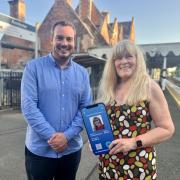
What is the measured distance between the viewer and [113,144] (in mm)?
2057

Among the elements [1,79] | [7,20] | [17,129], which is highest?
[7,20]

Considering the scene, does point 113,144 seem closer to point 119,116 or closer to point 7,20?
point 119,116

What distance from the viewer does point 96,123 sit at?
6.95ft

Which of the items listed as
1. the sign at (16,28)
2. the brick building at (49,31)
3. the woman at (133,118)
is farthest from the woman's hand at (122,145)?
the brick building at (49,31)

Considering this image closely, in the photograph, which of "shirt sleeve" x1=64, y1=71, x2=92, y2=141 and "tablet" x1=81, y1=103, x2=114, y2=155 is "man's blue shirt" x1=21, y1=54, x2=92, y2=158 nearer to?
"shirt sleeve" x1=64, y1=71, x2=92, y2=141

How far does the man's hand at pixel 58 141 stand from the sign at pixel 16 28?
421 inches

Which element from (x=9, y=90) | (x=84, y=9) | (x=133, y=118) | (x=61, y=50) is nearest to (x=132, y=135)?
(x=133, y=118)

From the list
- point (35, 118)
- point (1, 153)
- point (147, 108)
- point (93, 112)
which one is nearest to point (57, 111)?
point (35, 118)

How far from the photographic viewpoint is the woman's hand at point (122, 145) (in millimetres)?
2045

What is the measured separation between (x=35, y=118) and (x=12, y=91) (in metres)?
10.7

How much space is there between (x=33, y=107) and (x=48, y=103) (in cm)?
15

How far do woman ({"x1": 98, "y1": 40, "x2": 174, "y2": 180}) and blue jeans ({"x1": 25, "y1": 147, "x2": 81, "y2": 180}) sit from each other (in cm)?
43

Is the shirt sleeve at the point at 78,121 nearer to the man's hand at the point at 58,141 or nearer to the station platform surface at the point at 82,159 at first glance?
the man's hand at the point at 58,141

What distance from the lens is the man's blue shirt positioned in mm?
2344
